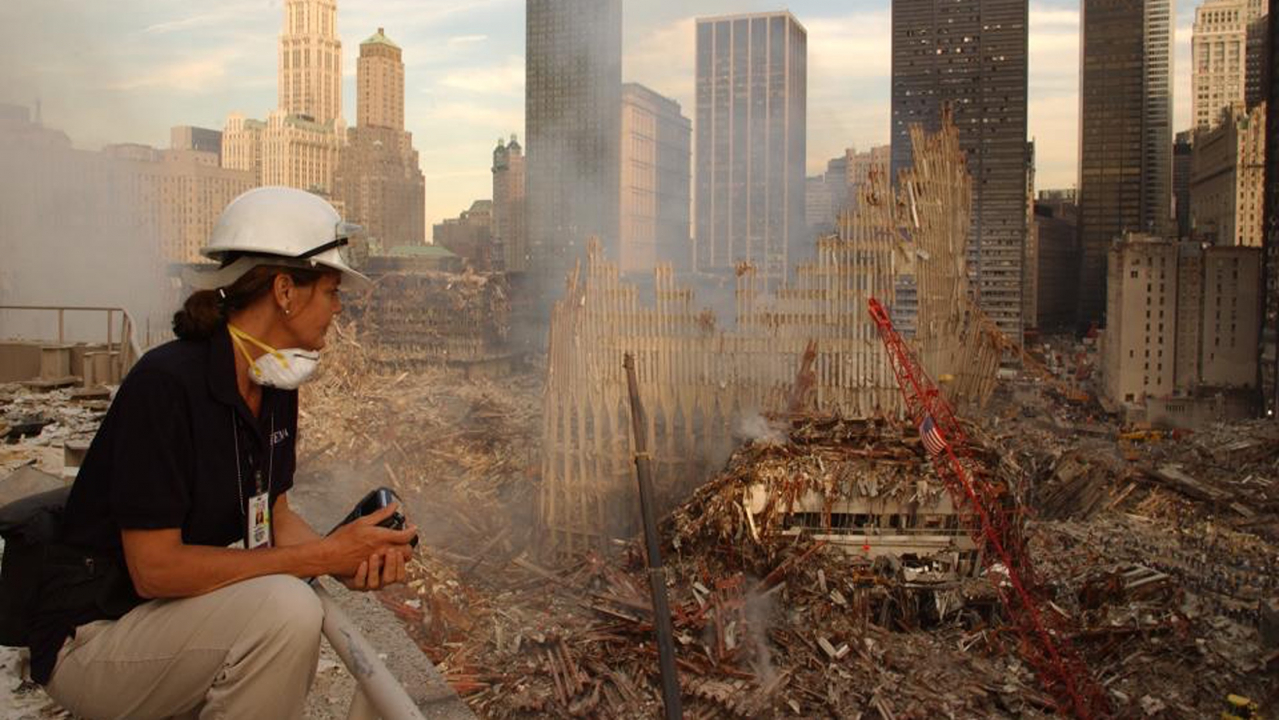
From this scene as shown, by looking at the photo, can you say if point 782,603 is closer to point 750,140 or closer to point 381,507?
point 381,507

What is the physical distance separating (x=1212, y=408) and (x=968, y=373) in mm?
30480

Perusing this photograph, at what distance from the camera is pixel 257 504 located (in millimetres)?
2010

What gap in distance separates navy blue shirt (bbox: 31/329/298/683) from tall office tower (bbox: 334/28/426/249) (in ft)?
128

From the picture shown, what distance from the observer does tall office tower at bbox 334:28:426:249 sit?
138 feet

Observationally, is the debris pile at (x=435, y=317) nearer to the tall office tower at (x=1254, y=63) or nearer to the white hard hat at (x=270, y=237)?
the white hard hat at (x=270, y=237)

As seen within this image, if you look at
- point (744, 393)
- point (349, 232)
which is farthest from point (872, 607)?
point (349, 232)

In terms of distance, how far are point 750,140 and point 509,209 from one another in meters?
13.0

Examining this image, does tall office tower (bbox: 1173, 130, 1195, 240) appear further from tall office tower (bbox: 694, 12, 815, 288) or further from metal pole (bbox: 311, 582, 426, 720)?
metal pole (bbox: 311, 582, 426, 720)

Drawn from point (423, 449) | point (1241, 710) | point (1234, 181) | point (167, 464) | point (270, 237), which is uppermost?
point (1234, 181)

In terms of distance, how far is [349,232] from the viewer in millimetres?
2061

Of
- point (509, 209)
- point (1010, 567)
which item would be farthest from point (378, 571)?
point (509, 209)

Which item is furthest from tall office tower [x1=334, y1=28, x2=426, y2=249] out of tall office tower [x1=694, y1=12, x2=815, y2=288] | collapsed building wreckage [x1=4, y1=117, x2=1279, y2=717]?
collapsed building wreckage [x1=4, y1=117, x2=1279, y2=717]

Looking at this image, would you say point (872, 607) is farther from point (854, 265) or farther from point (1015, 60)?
point (1015, 60)

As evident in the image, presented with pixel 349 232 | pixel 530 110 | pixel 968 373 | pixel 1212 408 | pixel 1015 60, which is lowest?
pixel 1212 408
